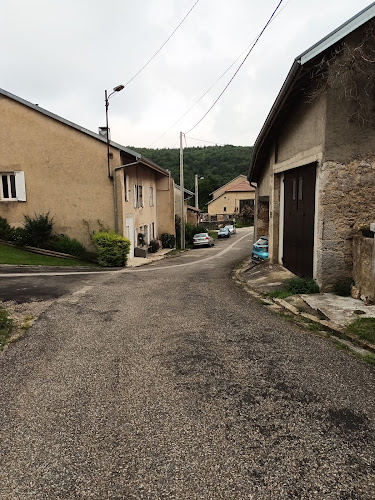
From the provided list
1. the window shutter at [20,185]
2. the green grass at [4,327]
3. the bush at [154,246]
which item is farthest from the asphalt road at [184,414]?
the bush at [154,246]

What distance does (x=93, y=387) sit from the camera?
4.45m

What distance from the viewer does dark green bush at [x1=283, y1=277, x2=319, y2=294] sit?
893 cm

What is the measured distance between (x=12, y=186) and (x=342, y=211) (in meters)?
17.5

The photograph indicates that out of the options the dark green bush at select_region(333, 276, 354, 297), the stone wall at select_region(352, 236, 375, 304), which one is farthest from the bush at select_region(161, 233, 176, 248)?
the stone wall at select_region(352, 236, 375, 304)

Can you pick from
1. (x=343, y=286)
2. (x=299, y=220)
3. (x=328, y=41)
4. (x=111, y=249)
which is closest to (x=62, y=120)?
(x=111, y=249)

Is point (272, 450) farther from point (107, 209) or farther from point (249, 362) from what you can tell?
point (107, 209)

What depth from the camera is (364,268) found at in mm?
7789

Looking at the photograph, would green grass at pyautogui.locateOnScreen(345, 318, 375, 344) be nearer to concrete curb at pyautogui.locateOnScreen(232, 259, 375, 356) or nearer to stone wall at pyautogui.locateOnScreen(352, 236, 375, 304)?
concrete curb at pyautogui.locateOnScreen(232, 259, 375, 356)

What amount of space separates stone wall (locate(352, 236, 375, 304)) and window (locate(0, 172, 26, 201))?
16.9 metres

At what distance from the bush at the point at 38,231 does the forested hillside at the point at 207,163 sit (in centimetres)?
5535

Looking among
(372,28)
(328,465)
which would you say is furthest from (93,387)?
(372,28)

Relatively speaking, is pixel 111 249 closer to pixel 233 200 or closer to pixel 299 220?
pixel 299 220

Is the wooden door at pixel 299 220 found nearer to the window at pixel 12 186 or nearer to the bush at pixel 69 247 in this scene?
the bush at pixel 69 247

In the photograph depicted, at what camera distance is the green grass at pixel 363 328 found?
5794 millimetres
